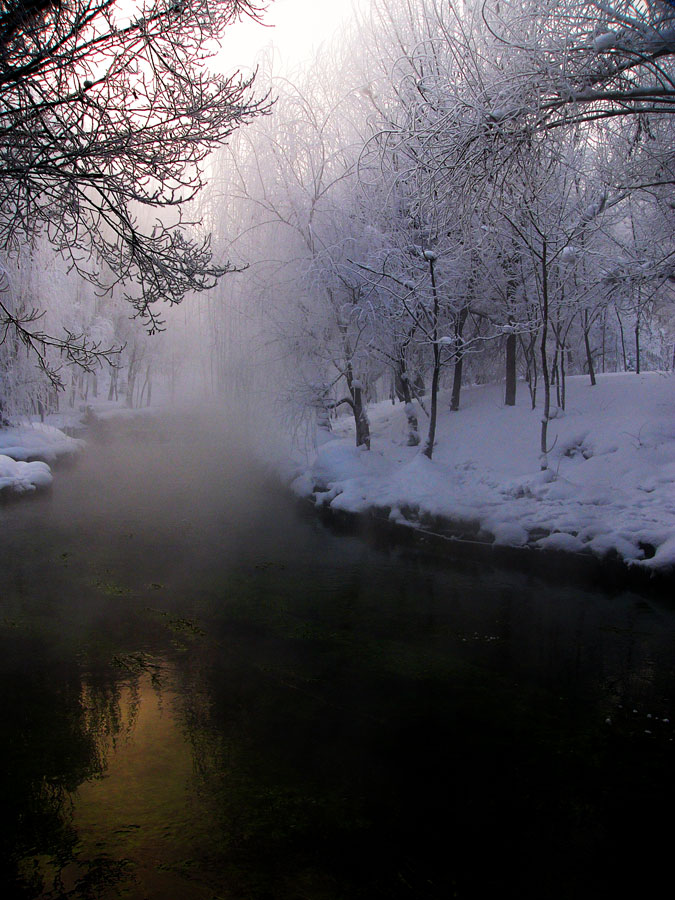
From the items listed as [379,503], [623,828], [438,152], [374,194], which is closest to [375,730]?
[623,828]

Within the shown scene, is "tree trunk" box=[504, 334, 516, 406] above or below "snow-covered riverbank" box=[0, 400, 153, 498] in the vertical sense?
above

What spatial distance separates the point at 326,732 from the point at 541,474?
835cm

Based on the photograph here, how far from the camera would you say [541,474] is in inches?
488

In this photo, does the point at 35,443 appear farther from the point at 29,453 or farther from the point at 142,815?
the point at 142,815

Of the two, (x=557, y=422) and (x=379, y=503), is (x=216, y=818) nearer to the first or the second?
(x=379, y=503)

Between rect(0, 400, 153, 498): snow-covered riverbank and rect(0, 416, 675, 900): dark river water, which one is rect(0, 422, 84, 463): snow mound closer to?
rect(0, 400, 153, 498): snow-covered riverbank

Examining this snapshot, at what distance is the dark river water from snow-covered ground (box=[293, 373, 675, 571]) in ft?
4.34

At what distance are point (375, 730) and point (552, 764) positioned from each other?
1.34 metres

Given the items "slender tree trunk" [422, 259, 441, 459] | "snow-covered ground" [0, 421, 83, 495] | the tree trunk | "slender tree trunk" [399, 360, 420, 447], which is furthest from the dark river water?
the tree trunk

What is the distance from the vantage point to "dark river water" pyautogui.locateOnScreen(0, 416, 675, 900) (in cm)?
379

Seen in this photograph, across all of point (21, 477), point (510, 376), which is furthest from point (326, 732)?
point (510, 376)

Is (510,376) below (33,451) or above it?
above

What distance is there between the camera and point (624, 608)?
27.3 feet

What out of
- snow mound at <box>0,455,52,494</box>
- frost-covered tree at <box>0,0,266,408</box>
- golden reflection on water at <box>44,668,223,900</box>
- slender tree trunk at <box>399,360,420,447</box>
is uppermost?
frost-covered tree at <box>0,0,266,408</box>
